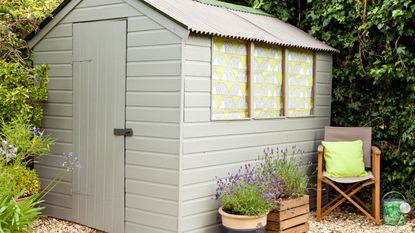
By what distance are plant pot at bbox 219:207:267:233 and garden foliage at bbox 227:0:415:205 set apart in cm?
263

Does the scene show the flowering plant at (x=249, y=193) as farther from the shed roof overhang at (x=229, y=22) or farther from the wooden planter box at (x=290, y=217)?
the shed roof overhang at (x=229, y=22)

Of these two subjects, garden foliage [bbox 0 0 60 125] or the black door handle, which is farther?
garden foliage [bbox 0 0 60 125]

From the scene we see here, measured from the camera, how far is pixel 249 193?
193 inches

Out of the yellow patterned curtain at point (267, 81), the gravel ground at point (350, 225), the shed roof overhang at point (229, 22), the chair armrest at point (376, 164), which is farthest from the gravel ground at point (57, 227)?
the chair armrest at point (376, 164)

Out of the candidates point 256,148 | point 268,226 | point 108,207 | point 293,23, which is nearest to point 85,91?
point 108,207

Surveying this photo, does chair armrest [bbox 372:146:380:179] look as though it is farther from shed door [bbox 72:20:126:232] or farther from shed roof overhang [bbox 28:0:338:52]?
shed door [bbox 72:20:126:232]

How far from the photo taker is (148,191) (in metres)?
4.99

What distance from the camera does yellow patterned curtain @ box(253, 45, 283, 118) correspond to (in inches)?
226

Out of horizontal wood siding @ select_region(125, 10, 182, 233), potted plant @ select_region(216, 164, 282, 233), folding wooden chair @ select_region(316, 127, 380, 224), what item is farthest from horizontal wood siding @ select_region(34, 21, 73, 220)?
folding wooden chair @ select_region(316, 127, 380, 224)

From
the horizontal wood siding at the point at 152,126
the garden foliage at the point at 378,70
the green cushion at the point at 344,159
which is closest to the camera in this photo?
the horizontal wood siding at the point at 152,126

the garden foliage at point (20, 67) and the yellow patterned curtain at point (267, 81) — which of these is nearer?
the garden foliage at point (20, 67)

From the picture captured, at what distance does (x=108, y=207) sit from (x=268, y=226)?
1.67m

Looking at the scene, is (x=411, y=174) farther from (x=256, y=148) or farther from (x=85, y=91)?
(x=85, y=91)

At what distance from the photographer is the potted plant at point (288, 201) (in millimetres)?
5289
